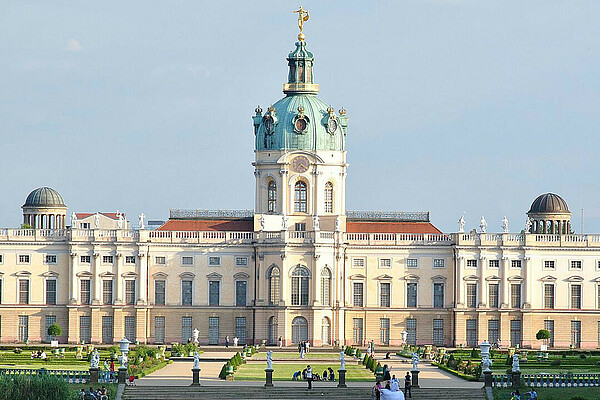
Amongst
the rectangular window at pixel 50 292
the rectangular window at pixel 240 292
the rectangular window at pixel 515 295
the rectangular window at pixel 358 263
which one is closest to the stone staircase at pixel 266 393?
the rectangular window at pixel 240 292

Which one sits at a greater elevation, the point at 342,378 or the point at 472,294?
the point at 472,294

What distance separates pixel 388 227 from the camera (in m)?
136

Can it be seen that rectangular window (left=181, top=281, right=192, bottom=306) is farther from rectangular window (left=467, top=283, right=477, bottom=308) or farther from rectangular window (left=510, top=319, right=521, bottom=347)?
rectangular window (left=510, top=319, right=521, bottom=347)

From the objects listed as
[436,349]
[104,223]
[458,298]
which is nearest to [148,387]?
[436,349]

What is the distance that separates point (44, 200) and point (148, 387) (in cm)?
5500

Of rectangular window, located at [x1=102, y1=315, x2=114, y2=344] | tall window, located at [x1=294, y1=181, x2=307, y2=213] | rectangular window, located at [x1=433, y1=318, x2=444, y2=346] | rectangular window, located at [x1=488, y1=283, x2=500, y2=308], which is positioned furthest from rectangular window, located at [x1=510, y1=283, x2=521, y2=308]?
rectangular window, located at [x1=102, y1=315, x2=114, y2=344]

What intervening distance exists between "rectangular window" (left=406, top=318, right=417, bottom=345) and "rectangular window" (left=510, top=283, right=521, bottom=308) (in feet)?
24.2

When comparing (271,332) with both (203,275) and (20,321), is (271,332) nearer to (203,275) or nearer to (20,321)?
(203,275)

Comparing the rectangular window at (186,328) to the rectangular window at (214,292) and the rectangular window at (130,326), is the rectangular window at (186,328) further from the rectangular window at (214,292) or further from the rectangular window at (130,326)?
the rectangular window at (130,326)

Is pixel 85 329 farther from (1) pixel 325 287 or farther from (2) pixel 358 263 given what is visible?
(2) pixel 358 263

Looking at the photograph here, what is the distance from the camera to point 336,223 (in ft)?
437

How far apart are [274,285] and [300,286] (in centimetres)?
201

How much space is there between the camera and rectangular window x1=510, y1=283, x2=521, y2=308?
5231 inches

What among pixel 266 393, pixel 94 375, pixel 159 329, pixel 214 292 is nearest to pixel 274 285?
pixel 214 292
